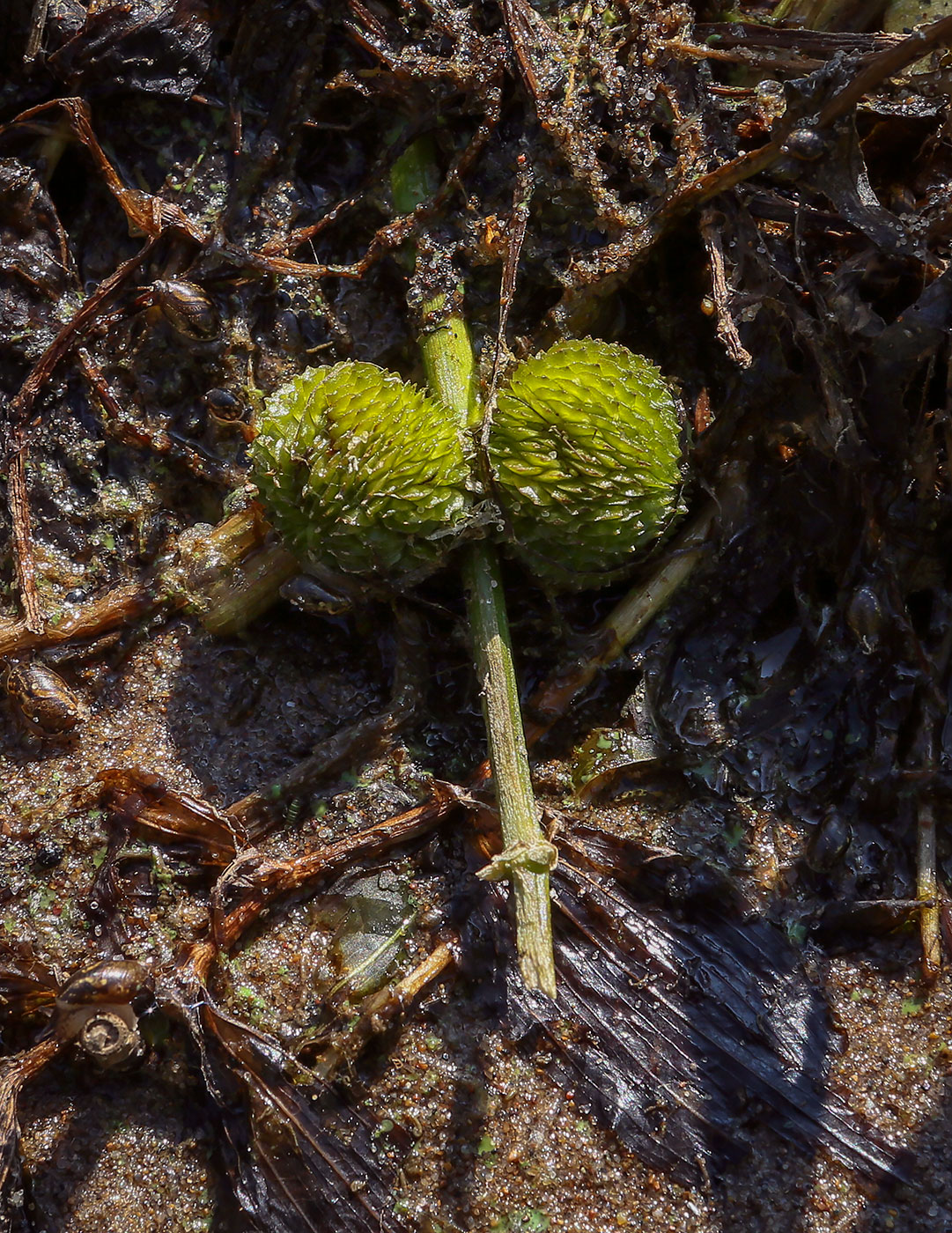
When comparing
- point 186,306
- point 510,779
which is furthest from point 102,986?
point 186,306

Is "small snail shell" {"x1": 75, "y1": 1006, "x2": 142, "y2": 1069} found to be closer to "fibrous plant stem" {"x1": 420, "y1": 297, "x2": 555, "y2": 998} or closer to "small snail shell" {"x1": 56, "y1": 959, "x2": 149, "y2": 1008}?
"small snail shell" {"x1": 56, "y1": 959, "x2": 149, "y2": 1008}

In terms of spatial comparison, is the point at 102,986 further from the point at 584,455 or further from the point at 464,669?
the point at 584,455

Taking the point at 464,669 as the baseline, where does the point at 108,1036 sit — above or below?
below

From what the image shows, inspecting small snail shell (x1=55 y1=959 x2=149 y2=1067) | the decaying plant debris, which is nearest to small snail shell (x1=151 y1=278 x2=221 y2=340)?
the decaying plant debris

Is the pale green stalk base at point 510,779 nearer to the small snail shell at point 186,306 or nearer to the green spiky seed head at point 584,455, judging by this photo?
the green spiky seed head at point 584,455

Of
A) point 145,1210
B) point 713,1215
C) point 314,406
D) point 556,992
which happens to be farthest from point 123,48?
point 713,1215
